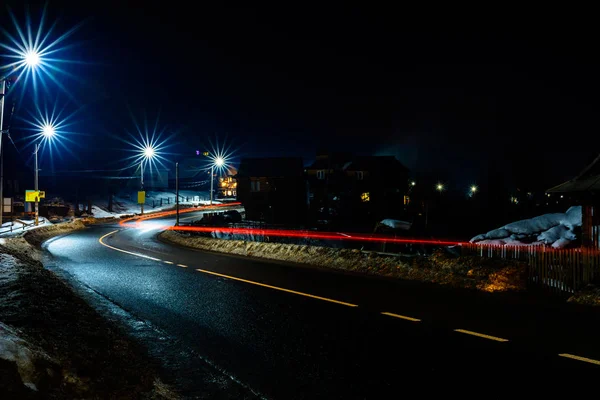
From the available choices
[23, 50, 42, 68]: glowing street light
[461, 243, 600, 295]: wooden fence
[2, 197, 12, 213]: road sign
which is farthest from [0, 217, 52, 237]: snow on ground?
[461, 243, 600, 295]: wooden fence

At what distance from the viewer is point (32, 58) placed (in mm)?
17969

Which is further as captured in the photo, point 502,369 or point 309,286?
point 309,286

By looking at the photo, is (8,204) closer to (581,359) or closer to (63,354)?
(63,354)

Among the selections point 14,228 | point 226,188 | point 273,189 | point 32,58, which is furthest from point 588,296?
Result: point 226,188

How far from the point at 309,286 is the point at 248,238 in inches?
542

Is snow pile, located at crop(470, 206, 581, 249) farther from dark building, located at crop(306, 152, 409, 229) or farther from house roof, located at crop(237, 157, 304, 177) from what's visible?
house roof, located at crop(237, 157, 304, 177)

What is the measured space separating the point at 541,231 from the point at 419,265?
1228cm

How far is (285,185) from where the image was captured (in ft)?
213

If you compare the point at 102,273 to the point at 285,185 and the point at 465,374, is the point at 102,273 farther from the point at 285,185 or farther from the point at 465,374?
the point at 285,185

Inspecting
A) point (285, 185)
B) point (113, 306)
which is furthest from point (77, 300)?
point (285, 185)

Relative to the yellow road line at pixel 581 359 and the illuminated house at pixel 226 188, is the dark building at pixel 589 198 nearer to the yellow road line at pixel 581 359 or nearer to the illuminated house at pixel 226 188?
the yellow road line at pixel 581 359

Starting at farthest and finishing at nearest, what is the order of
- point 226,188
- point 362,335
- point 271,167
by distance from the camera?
point 226,188
point 271,167
point 362,335

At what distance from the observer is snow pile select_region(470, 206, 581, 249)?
71.8ft

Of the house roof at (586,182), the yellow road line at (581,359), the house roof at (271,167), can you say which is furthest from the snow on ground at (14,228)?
the house roof at (271,167)
